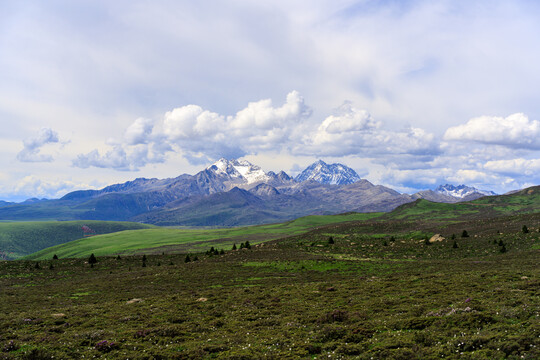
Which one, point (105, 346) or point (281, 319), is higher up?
point (105, 346)

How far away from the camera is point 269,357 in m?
16.5

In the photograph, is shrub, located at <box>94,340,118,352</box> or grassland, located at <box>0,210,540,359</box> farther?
shrub, located at <box>94,340,118,352</box>

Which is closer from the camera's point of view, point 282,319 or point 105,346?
point 105,346

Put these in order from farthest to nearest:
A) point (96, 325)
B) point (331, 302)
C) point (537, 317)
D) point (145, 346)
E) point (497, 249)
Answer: point (497, 249) < point (331, 302) < point (96, 325) < point (145, 346) < point (537, 317)

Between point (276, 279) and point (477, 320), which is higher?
point (477, 320)

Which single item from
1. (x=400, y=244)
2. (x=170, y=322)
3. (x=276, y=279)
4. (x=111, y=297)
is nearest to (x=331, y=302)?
(x=170, y=322)

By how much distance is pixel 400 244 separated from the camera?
84250mm

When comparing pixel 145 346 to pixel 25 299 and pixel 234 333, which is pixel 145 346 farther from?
pixel 25 299

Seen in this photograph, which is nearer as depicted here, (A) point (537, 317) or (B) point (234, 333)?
(A) point (537, 317)

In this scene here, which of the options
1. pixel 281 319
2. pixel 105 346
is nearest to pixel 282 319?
pixel 281 319

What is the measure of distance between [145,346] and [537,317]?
2544 cm

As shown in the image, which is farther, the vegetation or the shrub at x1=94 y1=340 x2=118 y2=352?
the shrub at x1=94 y1=340 x2=118 y2=352

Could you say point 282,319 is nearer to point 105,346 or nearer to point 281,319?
point 281,319

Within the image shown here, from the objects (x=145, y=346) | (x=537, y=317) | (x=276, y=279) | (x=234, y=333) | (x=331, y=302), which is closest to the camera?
(x=537, y=317)
